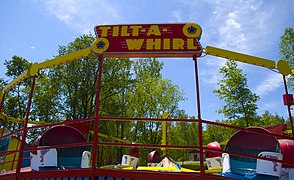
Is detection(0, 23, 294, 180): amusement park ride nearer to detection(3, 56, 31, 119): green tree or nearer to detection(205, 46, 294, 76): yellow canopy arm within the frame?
detection(205, 46, 294, 76): yellow canopy arm

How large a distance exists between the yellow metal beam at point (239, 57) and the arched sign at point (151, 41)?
0.61 m

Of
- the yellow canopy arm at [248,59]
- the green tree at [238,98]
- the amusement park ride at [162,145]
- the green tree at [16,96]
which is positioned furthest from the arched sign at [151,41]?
the green tree at [16,96]

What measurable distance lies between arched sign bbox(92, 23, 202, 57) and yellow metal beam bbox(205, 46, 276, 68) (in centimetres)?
61

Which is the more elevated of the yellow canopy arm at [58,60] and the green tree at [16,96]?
the green tree at [16,96]

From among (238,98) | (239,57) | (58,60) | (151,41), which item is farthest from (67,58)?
(238,98)

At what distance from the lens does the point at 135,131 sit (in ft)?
116

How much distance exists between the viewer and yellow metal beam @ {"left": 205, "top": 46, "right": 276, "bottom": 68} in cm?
698

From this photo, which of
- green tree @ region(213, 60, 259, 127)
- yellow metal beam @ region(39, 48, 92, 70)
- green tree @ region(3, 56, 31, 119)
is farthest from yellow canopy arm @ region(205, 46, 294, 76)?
green tree @ region(3, 56, 31, 119)

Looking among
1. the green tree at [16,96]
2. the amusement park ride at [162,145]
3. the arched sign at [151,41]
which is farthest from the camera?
the green tree at [16,96]

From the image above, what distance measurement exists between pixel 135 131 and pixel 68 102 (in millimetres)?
9059

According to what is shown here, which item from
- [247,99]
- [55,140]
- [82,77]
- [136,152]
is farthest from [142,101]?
[55,140]

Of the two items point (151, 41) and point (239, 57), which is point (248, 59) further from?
point (151, 41)

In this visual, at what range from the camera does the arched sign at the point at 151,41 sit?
6496 millimetres

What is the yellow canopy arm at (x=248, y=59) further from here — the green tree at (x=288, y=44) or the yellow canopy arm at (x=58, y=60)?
the green tree at (x=288, y=44)
